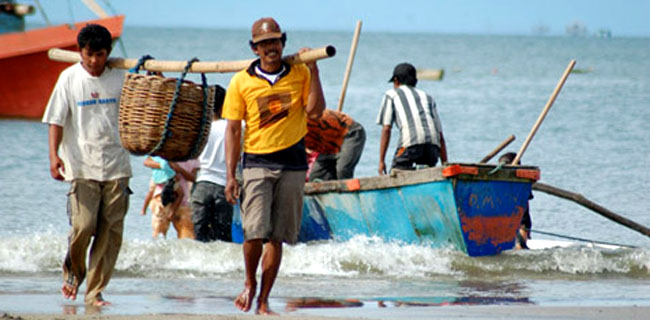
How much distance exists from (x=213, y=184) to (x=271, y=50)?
10.6 feet

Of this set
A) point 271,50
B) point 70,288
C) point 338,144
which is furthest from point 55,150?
point 338,144

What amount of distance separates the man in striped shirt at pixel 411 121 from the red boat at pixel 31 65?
1831 centimetres

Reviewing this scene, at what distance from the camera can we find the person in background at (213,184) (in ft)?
31.0

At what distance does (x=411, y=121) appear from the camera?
10250mm

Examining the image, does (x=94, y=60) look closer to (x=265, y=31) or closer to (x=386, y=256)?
(x=265, y=31)

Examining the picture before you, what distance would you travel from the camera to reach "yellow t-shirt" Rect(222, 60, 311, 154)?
648cm

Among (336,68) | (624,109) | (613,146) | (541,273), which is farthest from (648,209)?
(336,68)

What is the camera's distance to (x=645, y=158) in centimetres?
2195

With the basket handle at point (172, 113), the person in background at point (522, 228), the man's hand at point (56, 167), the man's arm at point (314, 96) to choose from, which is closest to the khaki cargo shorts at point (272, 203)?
the man's arm at point (314, 96)

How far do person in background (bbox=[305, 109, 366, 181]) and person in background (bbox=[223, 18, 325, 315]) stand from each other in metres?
3.47

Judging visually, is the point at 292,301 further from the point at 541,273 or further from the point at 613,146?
the point at 613,146

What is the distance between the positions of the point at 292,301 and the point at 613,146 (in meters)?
17.2

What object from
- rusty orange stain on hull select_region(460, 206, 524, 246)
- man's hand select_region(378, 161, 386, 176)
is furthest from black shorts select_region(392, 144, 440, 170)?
rusty orange stain on hull select_region(460, 206, 524, 246)

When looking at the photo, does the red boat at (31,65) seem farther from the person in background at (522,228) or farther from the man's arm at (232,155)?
the man's arm at (232,155)
